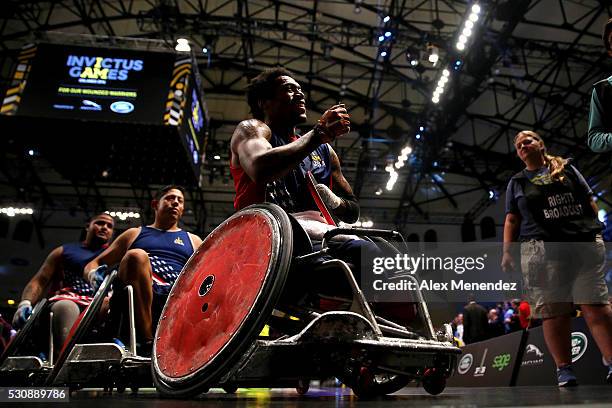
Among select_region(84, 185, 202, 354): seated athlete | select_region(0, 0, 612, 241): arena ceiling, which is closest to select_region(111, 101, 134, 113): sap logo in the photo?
select_region(84, 185, 202, 354): seated athlete

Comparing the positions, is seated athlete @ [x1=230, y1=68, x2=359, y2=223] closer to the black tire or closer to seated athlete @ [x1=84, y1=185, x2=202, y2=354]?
the black tire

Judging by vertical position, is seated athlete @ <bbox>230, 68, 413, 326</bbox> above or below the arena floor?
above

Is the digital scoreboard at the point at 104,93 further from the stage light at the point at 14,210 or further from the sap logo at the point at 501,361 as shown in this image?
the stage light at the point at 14,210

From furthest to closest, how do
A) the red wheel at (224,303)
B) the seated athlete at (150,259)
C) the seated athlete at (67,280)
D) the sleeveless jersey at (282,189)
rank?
the seated athlete at (67,280) < the seated athlete at (150,259) < the sleeveless jersey at (282,189) < the red wheel at (224,303)

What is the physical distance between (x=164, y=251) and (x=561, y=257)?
2.50 meters

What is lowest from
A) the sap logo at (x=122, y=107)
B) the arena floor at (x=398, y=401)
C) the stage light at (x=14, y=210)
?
the arena floor at (x=398, y=401)

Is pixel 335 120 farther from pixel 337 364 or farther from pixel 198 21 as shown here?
pixel 198 21

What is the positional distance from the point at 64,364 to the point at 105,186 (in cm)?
1786

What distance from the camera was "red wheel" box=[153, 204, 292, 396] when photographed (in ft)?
5.14

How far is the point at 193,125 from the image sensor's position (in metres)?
7.91

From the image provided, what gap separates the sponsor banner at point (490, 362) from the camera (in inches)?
192

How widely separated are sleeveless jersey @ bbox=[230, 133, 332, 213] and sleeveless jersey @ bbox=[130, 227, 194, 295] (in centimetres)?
117

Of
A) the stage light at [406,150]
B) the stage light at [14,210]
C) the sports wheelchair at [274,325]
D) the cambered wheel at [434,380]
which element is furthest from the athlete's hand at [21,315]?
the stage light at [14,210]

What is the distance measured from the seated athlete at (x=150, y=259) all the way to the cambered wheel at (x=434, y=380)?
147 centimetres
